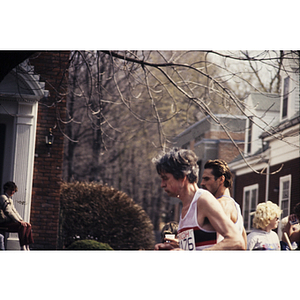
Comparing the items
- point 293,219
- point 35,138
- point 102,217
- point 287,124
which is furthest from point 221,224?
point 102,217

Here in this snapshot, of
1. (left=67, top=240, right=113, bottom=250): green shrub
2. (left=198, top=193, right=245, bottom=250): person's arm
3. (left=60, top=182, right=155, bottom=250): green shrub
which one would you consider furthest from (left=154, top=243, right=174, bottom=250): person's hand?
(left=60, top=182, right=155, bottom=250): green shrub

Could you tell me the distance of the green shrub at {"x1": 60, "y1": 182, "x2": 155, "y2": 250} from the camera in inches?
409

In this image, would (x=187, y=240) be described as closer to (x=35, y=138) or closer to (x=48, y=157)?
(x=35, y=138)

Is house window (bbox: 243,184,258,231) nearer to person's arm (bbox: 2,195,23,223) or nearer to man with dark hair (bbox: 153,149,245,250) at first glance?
person's arm (bbox: 2,195,23,223)

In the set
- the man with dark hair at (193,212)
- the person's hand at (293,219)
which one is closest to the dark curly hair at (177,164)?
the man with dark hair at (193,212)

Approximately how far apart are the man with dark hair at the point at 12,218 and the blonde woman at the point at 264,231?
3.56 m

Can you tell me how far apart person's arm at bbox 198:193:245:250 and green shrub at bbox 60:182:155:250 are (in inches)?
306

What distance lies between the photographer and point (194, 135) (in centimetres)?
764

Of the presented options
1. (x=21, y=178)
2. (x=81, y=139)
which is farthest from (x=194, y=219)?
(x=81, y=139)

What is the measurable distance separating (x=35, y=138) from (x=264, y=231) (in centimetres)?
455

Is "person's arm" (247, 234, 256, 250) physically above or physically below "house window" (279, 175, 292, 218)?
below

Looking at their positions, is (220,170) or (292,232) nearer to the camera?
(220,170)

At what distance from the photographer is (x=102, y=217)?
34.9ft

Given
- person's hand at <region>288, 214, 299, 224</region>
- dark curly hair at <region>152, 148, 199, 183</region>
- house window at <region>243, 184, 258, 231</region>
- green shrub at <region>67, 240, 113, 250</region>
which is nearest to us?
dark curly hair at <region>152, 148, 199, 183</region>
